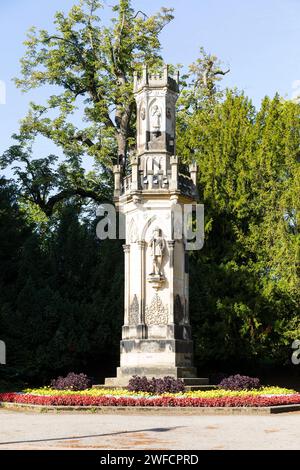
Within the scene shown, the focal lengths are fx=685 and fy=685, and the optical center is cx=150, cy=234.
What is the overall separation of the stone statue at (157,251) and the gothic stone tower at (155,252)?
0.12ft

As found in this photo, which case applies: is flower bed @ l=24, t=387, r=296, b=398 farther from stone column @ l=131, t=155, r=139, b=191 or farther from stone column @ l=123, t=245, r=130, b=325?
stone column @ l=131, t=155, r=139, b=191

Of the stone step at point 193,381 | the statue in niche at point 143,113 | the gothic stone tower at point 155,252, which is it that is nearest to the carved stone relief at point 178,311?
the gothic stone tower at point 155,252

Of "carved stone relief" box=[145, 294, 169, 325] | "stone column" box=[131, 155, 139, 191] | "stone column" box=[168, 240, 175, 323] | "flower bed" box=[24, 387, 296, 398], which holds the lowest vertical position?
"flower bed" box=[24, 387, 296, 398]

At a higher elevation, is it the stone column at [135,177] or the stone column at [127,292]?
the stone column at [135,177]

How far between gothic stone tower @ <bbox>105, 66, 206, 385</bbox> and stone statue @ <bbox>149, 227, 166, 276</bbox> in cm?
4

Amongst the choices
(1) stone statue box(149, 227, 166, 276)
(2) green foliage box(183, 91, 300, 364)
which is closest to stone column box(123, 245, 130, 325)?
(1) stone statue box(149, 227, 166, 276)

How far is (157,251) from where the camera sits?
24.6m

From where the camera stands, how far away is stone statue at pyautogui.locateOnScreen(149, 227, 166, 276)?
967 inches

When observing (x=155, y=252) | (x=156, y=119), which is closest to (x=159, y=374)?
(x=155, y=252)

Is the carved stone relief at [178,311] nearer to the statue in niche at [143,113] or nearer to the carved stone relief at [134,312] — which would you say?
the carved stone relief at [134,312]

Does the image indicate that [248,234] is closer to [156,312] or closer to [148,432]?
[156,312]

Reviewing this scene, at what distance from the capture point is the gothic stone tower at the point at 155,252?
2419 cm

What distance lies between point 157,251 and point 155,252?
8 centimetres
